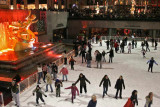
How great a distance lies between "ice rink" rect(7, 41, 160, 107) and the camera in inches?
321

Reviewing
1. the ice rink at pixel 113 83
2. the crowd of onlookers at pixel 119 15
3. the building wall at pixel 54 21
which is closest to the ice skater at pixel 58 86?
the ice rink at pixel 113 83

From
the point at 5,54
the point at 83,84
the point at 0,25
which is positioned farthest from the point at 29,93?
the point at 0,25

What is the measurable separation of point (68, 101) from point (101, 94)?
174cm

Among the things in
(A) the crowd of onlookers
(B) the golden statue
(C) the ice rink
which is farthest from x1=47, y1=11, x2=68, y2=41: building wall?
(C) the ice rink

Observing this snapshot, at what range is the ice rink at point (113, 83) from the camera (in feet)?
26.7

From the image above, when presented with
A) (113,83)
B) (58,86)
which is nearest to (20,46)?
(58,86)

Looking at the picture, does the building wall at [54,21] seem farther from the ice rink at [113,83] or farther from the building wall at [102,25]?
the ice rink at [113,83]

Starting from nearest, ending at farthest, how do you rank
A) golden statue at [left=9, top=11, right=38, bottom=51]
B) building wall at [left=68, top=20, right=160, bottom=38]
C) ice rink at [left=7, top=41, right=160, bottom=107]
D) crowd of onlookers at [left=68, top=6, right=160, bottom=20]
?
ice rink at [left=7, top=41, right=160, bottom=107], golden statue at [left=9, top=11, right=38, bottom=51], crowd of onlookers at [left=68, top=6, right=160, bottom=20], building wall at [left=68, top=20, right=160, bottom=38]

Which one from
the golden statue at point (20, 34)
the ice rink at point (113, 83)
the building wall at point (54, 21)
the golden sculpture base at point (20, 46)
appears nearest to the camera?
the ice rink at point (113, 83)

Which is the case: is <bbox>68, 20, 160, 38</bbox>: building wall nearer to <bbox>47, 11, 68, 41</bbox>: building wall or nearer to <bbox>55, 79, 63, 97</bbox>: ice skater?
<bbox>47, 11, 68, 41</bbox>: building wall

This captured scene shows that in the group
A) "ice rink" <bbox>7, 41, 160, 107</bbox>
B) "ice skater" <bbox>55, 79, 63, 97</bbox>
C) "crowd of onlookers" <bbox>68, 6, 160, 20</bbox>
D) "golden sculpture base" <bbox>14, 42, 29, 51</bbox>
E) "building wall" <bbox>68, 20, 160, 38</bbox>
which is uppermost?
"crowd of onlookers" <bbox>68, 6, 160, 20</bbox>

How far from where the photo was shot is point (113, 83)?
10469mm

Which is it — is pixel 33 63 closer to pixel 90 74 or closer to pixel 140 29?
pixel 90 74

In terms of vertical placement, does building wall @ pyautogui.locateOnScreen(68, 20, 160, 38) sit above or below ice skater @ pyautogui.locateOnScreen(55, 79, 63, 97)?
above
